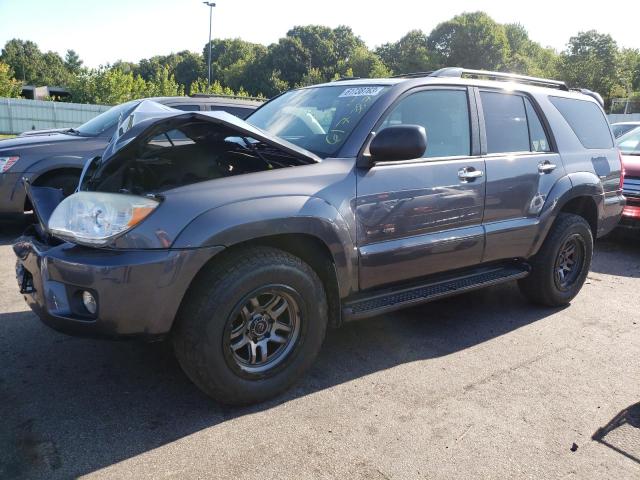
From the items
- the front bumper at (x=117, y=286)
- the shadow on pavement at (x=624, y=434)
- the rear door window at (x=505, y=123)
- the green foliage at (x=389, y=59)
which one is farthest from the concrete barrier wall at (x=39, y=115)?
the shadow on pavement at (x=624, y=434)

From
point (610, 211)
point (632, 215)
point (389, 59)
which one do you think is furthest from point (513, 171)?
point (389, 59)

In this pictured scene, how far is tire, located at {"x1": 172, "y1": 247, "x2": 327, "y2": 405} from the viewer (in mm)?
2553

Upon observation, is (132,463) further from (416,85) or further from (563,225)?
(563,225)

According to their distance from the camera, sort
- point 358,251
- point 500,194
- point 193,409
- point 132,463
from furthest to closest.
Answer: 1. point 500,194
2. point 358,251
3. point 193,409
4. point 132,463

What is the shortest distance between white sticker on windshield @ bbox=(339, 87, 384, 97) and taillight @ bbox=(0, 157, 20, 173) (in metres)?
4.13

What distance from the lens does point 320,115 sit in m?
3.61

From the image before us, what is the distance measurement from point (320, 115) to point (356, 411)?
196cm

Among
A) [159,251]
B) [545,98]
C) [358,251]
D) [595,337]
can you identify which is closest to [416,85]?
[358,251]

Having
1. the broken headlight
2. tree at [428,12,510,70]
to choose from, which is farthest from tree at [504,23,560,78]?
the broken headlight

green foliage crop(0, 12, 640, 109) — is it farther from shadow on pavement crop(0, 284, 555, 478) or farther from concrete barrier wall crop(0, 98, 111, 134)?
shadow on pavement crop(0, 284, 555, 478)

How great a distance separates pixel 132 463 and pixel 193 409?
0.50 meters

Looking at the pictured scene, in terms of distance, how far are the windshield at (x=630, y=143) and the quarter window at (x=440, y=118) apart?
18.2 ft

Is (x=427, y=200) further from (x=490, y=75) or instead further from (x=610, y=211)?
(x=610, y=211)

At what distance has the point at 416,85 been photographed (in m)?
3.54
